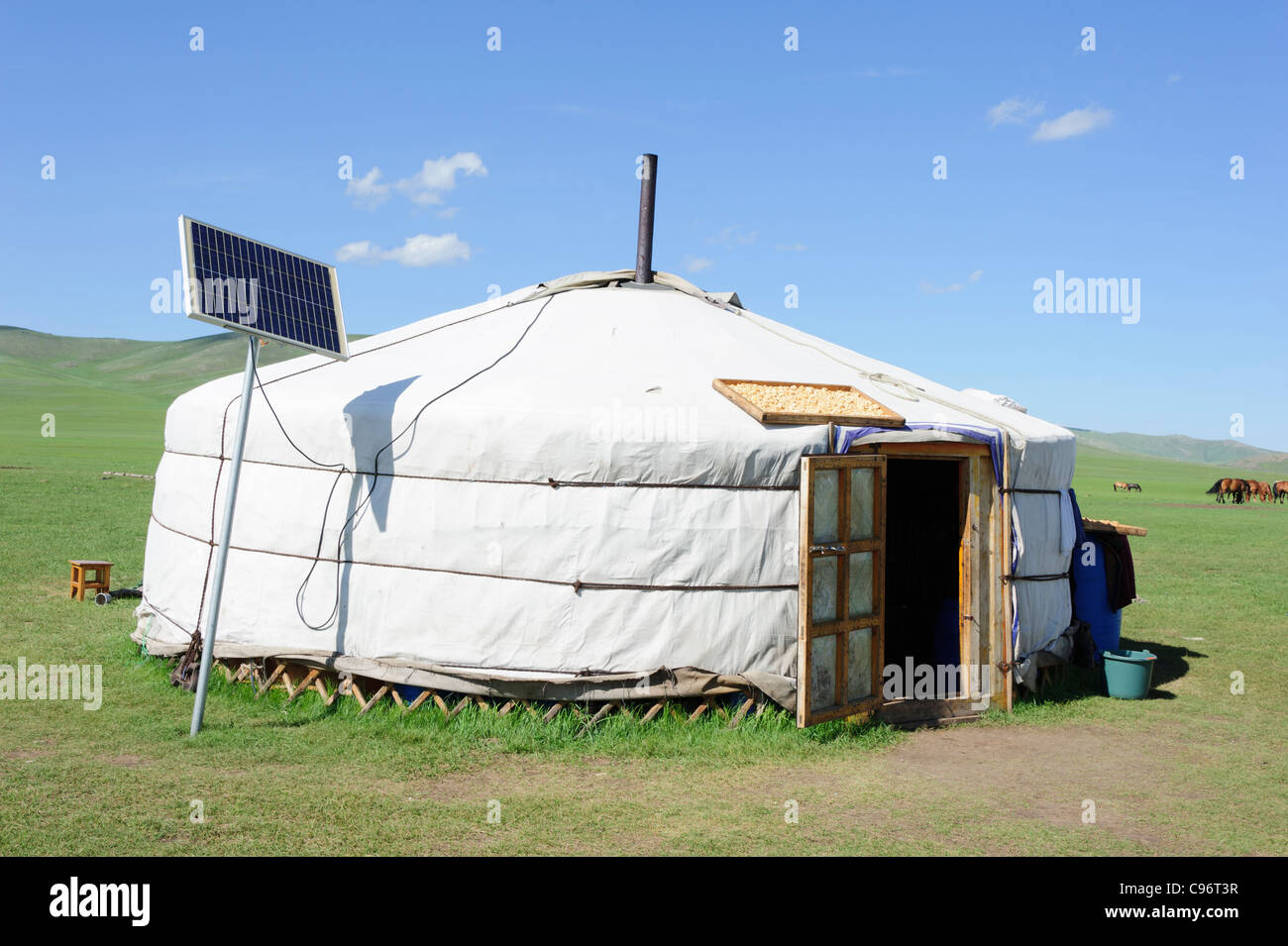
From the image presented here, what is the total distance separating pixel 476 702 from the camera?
22.5ft

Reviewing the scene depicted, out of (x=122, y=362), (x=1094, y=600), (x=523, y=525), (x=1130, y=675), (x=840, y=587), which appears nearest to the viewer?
(x=523, y=525)

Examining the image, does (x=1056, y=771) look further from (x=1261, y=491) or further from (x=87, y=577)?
(x=1261, y=491)

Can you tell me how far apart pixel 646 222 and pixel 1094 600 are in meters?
5.29

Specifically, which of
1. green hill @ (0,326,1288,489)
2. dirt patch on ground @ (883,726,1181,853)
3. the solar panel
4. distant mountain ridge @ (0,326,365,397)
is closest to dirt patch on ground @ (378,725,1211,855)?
dirt patch on ground @ (883,726,1181,853)

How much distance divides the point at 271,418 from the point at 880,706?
16.2ft

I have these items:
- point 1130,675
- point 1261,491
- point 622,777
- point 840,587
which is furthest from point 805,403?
point 1261,491

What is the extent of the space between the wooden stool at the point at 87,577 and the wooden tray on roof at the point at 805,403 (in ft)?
25.1

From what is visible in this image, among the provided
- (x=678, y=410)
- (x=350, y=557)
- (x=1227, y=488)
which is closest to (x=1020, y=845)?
(x=678, y=410)

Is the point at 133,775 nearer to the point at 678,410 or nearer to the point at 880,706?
the point at 678,410

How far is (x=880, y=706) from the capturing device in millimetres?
7383

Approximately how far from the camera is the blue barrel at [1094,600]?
9.23 meters

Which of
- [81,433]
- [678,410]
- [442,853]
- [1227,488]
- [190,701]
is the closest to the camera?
[442,853]

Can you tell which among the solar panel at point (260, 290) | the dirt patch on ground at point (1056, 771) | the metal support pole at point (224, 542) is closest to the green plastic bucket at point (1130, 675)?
the dirt patch on ground at point (1056, 771)

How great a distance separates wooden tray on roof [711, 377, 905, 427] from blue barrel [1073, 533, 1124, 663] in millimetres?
3021
